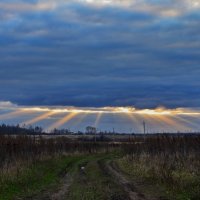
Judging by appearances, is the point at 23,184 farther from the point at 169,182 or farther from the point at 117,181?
the point at 169,182

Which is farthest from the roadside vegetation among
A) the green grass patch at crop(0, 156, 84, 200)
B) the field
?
the green grass patch at crop(0, 156, 84, 200)

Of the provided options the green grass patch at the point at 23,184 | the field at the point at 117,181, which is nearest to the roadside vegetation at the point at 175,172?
the field at the point at 117,181

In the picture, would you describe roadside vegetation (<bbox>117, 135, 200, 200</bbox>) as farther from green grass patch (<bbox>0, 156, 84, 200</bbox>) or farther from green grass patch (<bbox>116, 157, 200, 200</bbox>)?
green grass patch (<bbox>0, 156, 84, 200</bbox>)

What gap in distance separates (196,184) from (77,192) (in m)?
5.21

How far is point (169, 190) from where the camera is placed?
2072 centimetres

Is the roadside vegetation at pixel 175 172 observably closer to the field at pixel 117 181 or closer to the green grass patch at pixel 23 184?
the field at pixel 117 181

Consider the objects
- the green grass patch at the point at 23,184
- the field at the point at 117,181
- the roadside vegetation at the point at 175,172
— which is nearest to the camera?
the field at the point at 117,181

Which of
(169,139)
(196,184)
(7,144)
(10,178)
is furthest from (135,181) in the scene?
(169,139)

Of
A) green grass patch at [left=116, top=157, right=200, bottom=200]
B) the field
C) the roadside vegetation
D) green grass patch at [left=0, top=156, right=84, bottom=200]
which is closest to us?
the field

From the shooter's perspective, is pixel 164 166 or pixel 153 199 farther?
pixel 164 166

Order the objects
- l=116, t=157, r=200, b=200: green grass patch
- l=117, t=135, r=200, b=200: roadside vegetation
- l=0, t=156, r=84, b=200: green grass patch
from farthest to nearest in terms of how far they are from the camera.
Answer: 1. l=0, t=156, r=84, b=200: green grass patch
2. l=117, t=135, r=200, b=200: roadside vegetation
3. l=116, t=157, r=200, b=200: green grass patch

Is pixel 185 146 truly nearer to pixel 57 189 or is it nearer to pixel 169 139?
pixel 169 139

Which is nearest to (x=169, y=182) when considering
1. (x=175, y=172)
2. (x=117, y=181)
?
(x=175, y=172)

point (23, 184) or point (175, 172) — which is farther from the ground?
point (175, 172)
